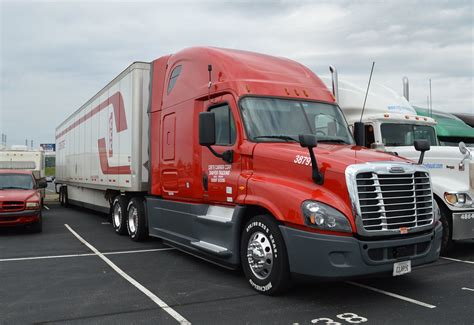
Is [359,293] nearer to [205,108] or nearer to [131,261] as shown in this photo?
[205,108]

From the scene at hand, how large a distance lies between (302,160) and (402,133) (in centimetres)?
479

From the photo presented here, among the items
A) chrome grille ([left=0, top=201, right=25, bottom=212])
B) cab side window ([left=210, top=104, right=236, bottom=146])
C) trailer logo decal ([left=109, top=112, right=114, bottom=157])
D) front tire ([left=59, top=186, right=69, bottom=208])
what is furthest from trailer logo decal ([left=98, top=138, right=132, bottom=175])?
front tire ([left=59, top=186, right=69, bottom=208])

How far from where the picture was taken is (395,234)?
5.19 meters

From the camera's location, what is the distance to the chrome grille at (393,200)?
507 centimetres

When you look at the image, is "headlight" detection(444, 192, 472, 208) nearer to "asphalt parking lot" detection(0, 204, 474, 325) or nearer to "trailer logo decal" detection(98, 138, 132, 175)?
"asphalt parking lot" detection(0, 204, 474, 325)

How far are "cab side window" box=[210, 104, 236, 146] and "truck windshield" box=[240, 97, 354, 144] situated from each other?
10.5 inches

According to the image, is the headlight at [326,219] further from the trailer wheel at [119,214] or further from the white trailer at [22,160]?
the white trailer at [22,160]

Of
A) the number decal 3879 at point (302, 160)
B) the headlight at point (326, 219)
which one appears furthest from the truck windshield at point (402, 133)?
the headlight at point (326, 219)

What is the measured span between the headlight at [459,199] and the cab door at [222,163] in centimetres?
377

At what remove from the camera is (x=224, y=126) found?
6.59 meters

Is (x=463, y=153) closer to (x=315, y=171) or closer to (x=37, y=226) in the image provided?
(x=315, y=171)

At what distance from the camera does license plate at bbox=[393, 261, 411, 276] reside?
5152 mm

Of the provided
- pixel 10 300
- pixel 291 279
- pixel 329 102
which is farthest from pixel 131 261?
pixel 329 102

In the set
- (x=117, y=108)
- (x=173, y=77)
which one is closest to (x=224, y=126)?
(x=173, y=77)
